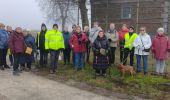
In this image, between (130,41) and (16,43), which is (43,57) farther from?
(130,41)

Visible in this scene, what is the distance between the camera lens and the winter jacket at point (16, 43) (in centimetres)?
1398

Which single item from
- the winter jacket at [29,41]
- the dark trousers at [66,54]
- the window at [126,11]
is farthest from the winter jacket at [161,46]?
the window at [126,11]

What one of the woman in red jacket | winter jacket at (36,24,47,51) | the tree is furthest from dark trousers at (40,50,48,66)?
the tree

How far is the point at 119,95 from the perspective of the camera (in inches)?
440

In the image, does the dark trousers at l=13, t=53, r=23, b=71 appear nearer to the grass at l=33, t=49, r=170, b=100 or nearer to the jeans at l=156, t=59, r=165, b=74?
the grass at l=33, t=49, r=170, b=100

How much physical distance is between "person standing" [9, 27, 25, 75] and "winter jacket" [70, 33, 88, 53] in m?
1.84

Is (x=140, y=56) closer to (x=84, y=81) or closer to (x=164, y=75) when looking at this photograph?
(x=164, y=75)

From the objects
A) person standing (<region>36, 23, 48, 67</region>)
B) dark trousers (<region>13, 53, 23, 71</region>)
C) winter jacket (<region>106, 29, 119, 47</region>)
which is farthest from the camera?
person standing (<region>36, 23, 48, 67</region>)

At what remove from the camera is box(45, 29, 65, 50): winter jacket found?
562 inches

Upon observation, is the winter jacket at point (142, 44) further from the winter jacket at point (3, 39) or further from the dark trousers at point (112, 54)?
the winter jacket at point (3, 39)

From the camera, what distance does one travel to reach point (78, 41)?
1440cm

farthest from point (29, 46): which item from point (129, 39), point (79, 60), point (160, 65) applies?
point (160, 65)

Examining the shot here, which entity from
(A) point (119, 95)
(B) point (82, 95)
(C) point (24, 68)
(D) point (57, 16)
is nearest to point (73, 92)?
(B) point (82, 95)

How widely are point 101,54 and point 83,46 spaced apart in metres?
1.45
